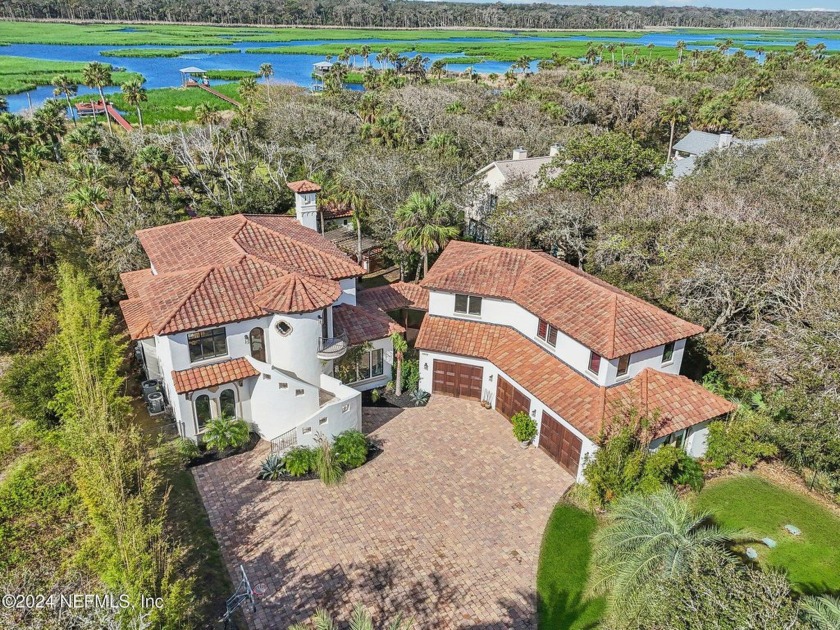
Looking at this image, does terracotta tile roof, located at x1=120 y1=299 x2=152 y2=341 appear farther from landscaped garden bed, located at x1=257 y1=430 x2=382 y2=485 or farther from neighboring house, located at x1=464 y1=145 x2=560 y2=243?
neighboring house, located at x1=464 y1=145 x2=560 y2=243

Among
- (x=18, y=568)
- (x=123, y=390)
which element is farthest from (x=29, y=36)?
(x=18, y=568)

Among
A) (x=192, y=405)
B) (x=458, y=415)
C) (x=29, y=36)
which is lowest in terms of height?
(x=458, y=415)

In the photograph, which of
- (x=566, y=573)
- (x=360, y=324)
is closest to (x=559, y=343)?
(x=360, y=324)

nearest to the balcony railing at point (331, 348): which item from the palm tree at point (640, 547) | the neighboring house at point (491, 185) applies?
the palm tree at point (640, 547)

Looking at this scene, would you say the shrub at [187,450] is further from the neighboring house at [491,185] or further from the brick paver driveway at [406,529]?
the neighboring house at [491,185]

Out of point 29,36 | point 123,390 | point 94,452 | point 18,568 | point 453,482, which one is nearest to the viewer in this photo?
point 18,568

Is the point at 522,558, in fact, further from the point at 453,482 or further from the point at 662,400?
the point at 662,400

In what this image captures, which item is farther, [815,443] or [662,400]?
[662,400]
